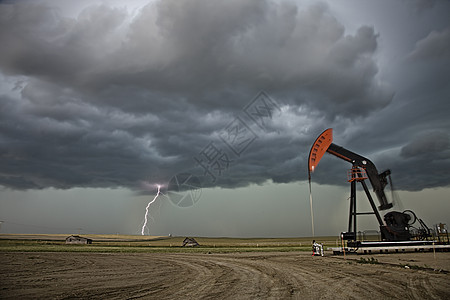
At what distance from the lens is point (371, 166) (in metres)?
33.4

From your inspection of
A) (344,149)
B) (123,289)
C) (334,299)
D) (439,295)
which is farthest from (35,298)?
(344,149)

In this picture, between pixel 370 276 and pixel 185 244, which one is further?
pixel 185 244

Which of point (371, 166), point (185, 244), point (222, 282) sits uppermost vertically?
point (371, 166)

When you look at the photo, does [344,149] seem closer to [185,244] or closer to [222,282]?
[222,282]

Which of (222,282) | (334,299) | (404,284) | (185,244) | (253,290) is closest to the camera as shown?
(334,299)

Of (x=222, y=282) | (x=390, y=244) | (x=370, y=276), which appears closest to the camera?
(x=222, y=282)

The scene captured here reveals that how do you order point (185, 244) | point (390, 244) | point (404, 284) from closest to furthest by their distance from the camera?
point (404, 284), point (390, 244), point (185, 244)

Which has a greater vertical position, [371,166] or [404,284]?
[371,166]

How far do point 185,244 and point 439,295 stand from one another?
228ft

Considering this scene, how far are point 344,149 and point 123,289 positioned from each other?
93.7 feet

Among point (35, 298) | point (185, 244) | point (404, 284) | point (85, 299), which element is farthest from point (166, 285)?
point (185, 244)

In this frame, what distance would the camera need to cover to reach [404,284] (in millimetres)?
13125

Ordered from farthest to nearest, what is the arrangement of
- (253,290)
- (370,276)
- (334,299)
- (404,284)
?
(370,276), (404,284), (253,290), (334,299)

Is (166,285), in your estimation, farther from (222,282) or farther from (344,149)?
(344,149)
